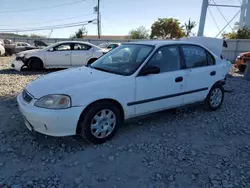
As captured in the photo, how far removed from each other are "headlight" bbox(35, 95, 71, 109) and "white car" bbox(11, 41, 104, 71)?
7167 millimetres

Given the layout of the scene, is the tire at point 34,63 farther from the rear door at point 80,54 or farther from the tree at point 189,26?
the tree at point 189,26

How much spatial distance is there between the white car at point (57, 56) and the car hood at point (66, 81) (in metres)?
6.36

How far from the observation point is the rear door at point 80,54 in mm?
10117

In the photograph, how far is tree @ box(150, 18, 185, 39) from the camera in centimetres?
4494

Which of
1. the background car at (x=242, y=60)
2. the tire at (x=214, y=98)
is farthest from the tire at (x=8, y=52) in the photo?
the tire at (x=214, y=98)

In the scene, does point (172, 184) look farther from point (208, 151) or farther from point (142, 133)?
point (142, 133)

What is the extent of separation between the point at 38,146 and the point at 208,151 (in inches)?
98.5

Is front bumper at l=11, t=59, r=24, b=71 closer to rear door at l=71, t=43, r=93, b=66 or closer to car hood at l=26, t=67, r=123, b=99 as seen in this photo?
rear door at l=71, t=43, r=93, b=66

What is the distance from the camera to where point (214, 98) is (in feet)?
16.4

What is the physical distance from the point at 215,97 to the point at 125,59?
2.28m

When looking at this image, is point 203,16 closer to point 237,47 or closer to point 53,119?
point 237,47

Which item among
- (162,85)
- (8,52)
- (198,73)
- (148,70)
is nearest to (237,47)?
(198,73)

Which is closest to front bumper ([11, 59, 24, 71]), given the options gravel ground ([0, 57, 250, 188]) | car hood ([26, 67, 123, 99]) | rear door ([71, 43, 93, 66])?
rear door ([71, 43, 93, 66])

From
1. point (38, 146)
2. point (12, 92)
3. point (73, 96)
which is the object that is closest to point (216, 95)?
point (73, 96)
